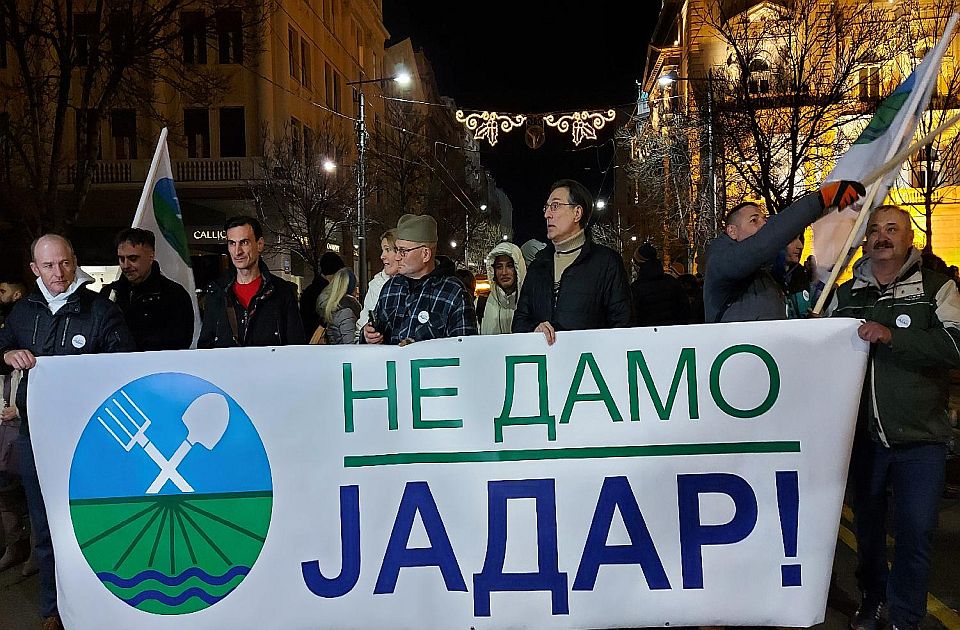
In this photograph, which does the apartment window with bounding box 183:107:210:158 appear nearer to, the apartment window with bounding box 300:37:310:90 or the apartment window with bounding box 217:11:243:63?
the apartment window with bounding box 217:11:243:63

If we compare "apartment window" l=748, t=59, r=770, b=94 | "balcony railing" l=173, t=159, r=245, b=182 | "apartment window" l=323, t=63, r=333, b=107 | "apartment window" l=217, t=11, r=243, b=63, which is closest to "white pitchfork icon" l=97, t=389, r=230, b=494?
"apartment window" l=748, t=59, r=770, b=94

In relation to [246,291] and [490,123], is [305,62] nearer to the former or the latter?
[490,123]

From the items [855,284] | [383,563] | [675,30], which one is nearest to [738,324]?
[855,284]

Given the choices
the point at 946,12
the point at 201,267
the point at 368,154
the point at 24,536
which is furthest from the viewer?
the point at 368,154

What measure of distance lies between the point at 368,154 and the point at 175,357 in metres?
33.1

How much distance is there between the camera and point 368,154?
36.4m

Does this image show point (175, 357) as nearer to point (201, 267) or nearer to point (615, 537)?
point (615, 537)

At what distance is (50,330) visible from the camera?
439cm

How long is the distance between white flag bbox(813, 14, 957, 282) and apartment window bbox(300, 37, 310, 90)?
34.5m

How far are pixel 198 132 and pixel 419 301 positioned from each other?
29.4m

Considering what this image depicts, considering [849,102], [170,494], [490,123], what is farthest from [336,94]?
[170,494]

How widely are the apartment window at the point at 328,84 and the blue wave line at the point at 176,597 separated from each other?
3854 cm

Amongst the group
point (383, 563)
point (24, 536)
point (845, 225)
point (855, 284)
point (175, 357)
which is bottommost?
point (24, 536)

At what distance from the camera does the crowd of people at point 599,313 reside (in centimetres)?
398
